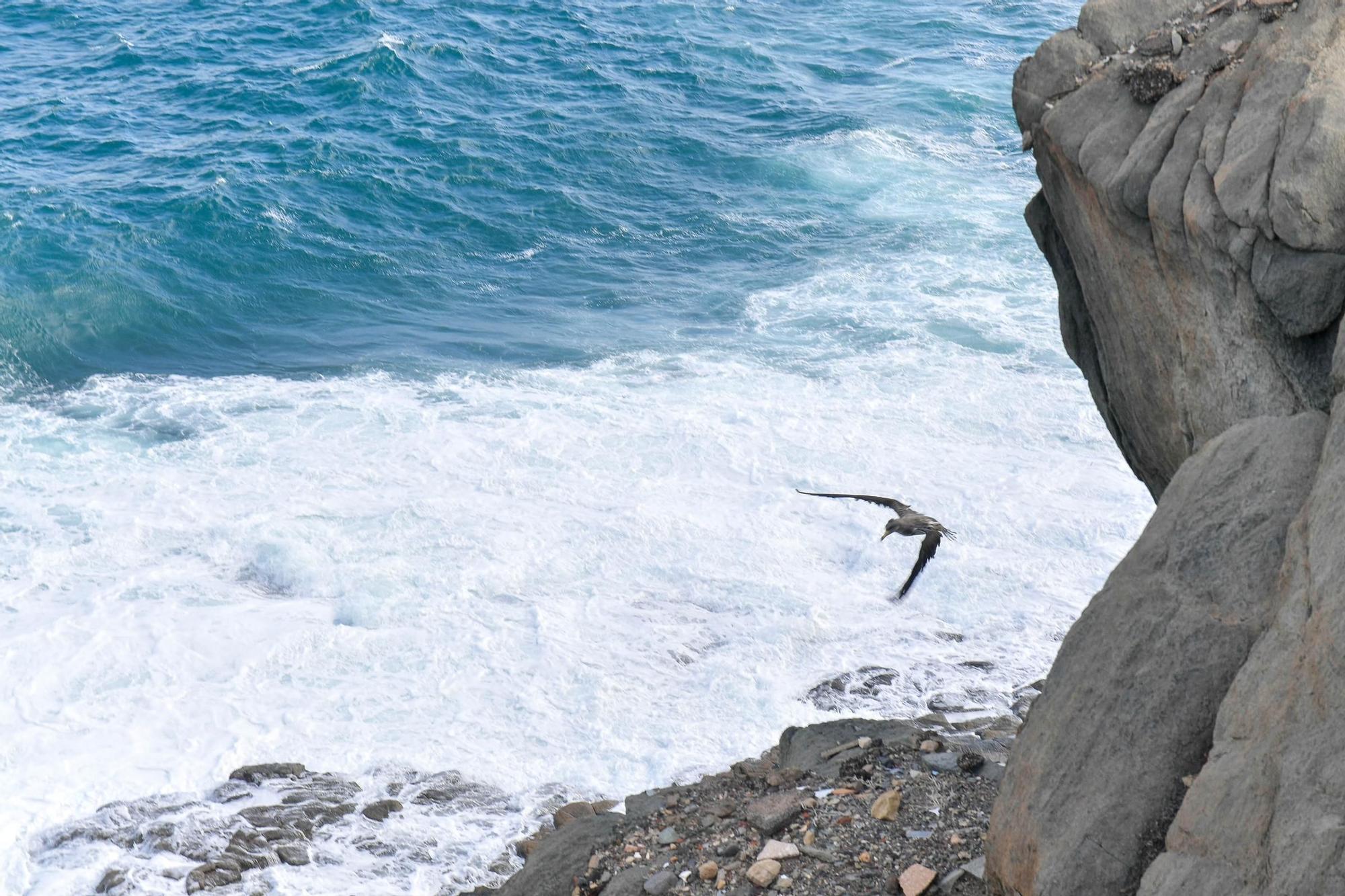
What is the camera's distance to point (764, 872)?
23.7 feet

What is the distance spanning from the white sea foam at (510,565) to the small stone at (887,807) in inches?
122

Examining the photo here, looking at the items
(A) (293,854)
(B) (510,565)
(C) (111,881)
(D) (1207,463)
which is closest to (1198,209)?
(D) (1207,463)

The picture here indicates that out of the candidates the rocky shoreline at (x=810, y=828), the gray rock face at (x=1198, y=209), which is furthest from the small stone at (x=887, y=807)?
the gray rock face at (x=1198, y=209)

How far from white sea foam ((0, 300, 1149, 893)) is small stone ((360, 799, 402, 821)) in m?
0.42

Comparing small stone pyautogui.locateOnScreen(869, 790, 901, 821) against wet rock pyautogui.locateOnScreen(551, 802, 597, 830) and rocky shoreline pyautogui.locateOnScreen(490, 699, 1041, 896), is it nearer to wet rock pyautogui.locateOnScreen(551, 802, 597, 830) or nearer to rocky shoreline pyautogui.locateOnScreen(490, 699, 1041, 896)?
rocky shoreline pyautogui.locateOnScreen(490, 699, 1041, 896)

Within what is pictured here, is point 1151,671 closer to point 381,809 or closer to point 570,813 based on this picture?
point 570,813

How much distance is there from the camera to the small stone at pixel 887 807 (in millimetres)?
7672

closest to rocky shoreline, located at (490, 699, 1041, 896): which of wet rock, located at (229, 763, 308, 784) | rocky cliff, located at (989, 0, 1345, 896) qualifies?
rocky cliff, located at (989, 0, 1345, 896)

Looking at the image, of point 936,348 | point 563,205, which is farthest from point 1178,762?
point 563,205

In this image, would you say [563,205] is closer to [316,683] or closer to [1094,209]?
[316,683]

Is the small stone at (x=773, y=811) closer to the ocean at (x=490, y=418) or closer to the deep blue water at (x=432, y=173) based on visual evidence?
the ocean at (x=490, y=418)

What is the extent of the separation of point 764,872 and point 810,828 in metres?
0.55

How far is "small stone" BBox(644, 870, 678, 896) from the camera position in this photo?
7426 mm

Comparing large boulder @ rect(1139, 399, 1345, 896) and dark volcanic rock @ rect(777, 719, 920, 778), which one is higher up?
large boulder @ rect(1139, 399, 1345, 896)
